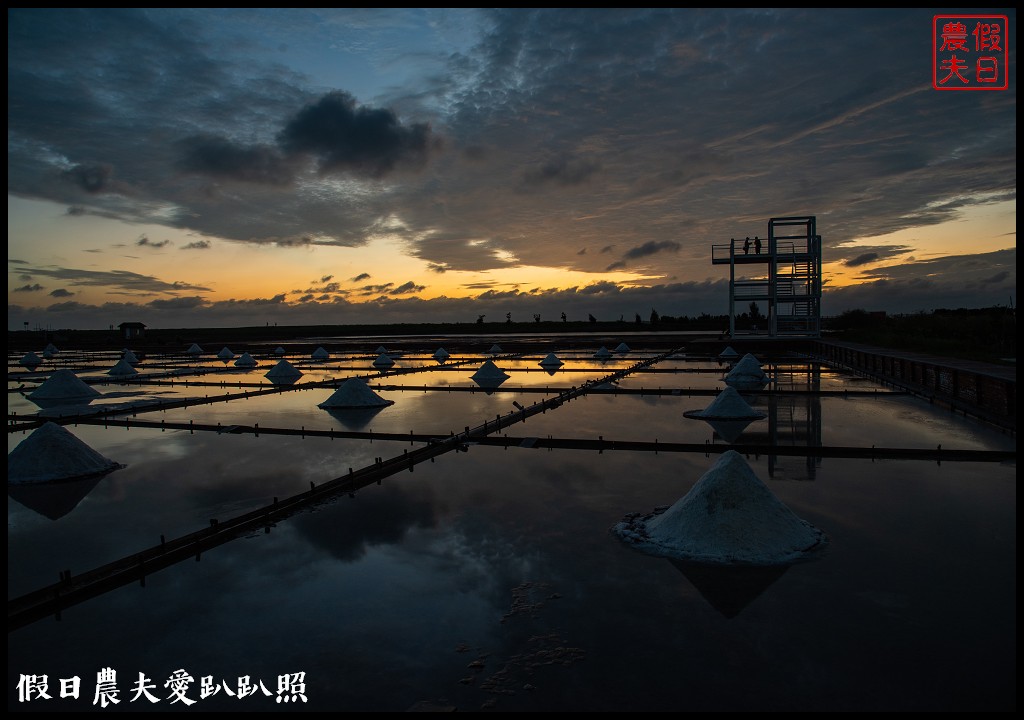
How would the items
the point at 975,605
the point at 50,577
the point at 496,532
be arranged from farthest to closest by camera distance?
the point at 496,532
the point at 50,577
the point at 975,605

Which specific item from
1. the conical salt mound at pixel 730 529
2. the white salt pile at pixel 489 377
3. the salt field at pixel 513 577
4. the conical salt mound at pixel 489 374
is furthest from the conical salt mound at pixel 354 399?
the conical salt mound at pixel 730 529

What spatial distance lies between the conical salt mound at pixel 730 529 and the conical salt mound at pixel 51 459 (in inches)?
366

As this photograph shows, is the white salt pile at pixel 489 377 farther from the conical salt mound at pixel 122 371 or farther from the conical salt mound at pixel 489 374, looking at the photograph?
the conical salt mound at pixel 122 371

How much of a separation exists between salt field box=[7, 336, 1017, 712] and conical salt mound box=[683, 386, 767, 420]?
1.24 metres

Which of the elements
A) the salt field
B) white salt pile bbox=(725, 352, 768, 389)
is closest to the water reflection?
the salt field

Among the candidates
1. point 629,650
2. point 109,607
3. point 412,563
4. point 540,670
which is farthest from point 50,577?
point 629,650

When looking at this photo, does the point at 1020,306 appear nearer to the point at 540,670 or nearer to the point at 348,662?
the point at 540,670

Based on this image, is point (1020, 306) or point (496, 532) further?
point (496, 532)

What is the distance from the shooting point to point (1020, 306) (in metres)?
2.45

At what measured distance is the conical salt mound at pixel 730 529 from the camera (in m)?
6.22

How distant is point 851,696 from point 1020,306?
9.35ft

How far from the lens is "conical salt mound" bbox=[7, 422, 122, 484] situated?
10.1m

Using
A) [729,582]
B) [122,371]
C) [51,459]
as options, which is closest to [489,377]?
[51,459]

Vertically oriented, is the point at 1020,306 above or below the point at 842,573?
above
